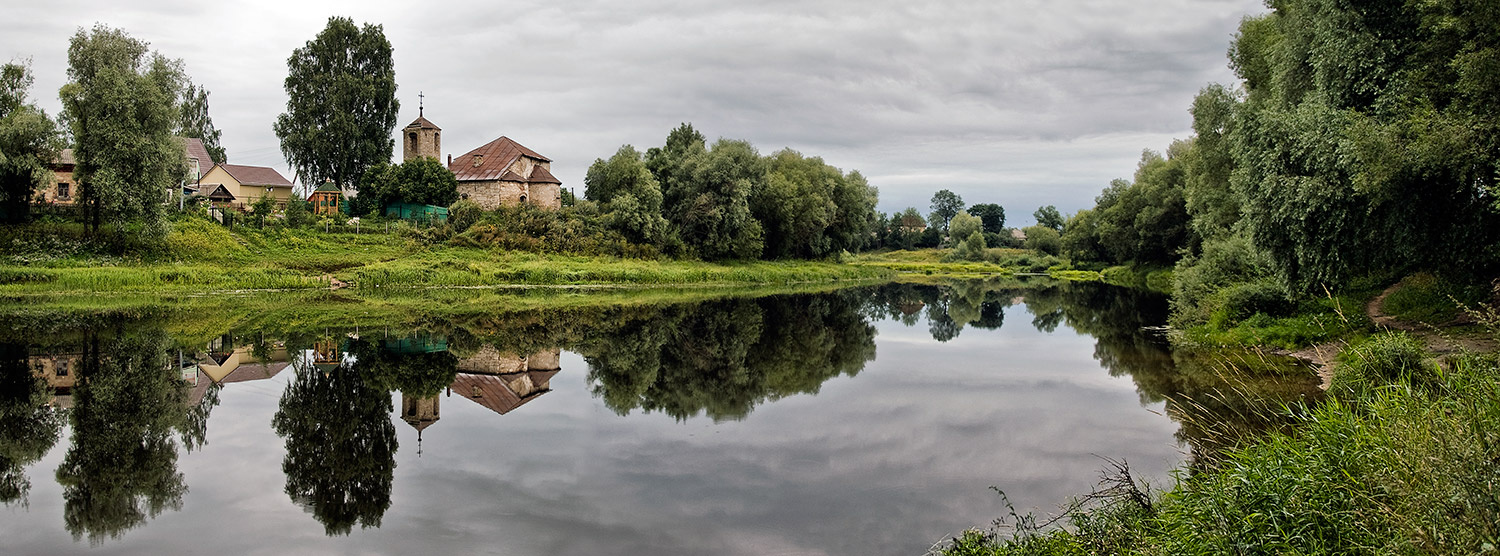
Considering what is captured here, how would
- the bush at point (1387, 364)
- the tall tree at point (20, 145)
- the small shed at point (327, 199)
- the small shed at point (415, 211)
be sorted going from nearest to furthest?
1. the bush at point (1387, 364)
2. the tall tree at point (20, 145)
3. the small shed at point (327, 199)
4. the small shed at point (415, 211)

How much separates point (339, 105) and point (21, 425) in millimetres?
47028

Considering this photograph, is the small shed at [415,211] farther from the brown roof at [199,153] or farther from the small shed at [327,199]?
the brown roof at [199,153]

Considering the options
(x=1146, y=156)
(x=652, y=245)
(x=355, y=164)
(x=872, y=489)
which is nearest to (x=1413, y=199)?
(x=872, y=489)

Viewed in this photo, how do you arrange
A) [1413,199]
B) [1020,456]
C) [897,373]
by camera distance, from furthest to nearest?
1. [897,373]
2. [1413,199]
3. [1020,456]

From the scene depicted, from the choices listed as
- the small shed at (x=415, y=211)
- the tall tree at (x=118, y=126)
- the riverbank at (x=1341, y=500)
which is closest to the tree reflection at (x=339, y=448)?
the riverbank at (x=1341, y=500)

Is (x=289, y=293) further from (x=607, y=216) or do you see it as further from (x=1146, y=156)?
(x=1146, y=156)

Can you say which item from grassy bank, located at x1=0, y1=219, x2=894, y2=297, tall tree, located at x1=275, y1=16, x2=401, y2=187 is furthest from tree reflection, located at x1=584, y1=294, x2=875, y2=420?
tall tree, located at x1=275, y1=16, x2=401, y2=187

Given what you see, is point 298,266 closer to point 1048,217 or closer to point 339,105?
point 339,105

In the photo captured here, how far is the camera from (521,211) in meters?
50.0

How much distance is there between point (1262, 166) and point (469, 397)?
17.0 m

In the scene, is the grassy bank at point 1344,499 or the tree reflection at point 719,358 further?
the tree reflection at point 719,358

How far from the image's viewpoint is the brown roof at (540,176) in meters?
56.8

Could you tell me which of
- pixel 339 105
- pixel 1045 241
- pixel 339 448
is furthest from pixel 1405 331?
pixel 1045 241

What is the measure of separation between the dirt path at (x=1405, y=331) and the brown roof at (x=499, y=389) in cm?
1262
